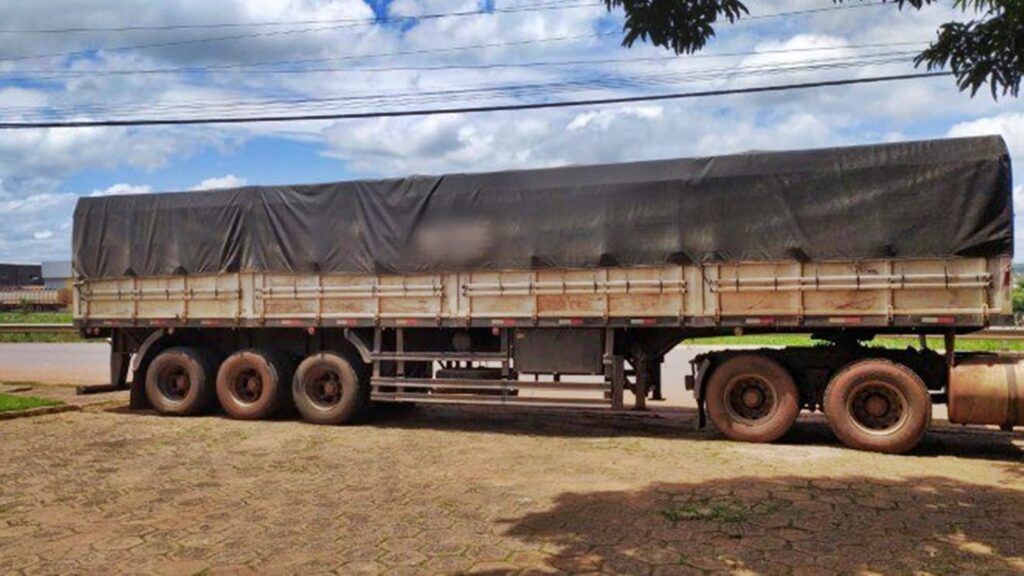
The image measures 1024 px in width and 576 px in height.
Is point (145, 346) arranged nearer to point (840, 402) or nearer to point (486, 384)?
point (486, 384)

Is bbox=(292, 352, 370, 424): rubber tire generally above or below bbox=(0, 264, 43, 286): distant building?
below

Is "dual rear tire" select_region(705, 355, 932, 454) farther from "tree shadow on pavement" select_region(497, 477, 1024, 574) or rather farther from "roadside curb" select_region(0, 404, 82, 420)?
"roadside curb" select_region(0, 404, 82, 420)

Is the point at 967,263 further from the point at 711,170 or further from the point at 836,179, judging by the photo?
the point at 711,170

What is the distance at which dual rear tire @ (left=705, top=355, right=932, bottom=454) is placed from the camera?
8.20 metres

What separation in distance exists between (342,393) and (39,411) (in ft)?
16.0

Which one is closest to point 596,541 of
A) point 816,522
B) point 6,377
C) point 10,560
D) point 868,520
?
point 816,522

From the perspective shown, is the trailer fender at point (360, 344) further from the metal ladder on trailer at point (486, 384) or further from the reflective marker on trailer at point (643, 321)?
the reflective marker on trailer at point (643, 321)

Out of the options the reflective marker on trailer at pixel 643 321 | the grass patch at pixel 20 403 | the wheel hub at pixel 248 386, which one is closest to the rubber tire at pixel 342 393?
the wheel hub at pixel 248 386

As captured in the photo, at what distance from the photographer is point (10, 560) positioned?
5125mm

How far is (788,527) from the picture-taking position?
561 centimetres

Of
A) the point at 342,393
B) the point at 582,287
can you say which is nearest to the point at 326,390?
the point at 342,393

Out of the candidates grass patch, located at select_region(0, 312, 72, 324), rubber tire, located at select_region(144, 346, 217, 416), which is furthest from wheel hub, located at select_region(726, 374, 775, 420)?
grass patch, located at select_region(0, 312, 72, 324)

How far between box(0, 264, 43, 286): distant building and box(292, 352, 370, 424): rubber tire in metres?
82.0

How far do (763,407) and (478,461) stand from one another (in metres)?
3.44
